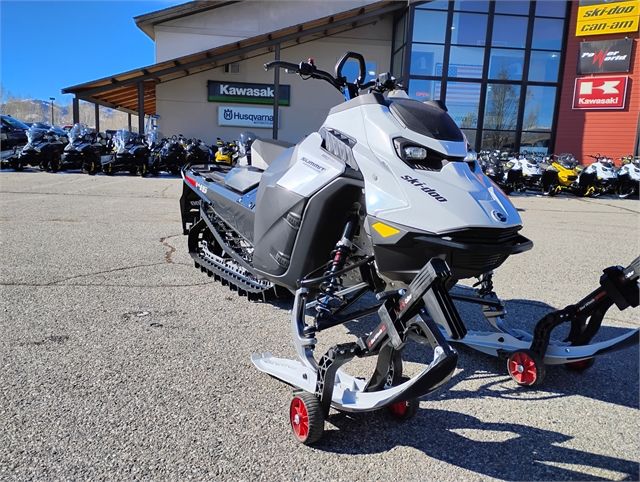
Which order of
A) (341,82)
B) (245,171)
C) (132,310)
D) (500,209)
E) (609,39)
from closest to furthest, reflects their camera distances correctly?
1. (500,209)
2. (341,82)
3. (132,310)
4. (245,171)
5. (609,39)

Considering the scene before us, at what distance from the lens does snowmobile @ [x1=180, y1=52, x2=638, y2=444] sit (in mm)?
2172

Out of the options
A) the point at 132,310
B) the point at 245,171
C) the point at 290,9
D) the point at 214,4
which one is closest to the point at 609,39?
the point at 290,9

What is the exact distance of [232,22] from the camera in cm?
2191

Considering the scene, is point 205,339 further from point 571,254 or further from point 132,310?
point 571,254

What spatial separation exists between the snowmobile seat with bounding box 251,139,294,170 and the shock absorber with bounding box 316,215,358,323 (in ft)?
5.05

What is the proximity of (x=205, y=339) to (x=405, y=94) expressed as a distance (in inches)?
79.5

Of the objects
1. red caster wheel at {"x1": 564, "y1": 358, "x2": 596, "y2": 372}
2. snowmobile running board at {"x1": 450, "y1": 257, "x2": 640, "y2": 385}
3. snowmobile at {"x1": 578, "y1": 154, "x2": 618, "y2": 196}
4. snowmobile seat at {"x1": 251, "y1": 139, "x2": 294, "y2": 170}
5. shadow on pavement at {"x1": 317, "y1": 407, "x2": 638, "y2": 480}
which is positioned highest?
snowmobile seat at {"x1": 251, "y1": 139, "x2": 294, "y2": 170}

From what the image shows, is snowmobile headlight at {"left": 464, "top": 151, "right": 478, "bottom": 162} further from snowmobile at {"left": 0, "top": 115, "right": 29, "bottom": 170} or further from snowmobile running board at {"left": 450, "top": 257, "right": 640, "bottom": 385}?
snowmobile at {"left": 0, "top": 115, "right": 29, "bottom": 170}

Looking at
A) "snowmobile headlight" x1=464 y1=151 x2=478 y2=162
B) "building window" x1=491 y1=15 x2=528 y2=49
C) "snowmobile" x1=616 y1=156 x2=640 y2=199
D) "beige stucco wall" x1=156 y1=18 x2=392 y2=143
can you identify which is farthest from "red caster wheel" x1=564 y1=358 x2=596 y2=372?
"beige stucco wall" x1=156 y1=18 x2=392 y2=143

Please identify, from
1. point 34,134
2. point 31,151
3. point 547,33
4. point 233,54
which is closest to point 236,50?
point 233,54

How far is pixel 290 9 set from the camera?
22.0 meters

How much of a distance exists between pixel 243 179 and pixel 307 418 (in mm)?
2415

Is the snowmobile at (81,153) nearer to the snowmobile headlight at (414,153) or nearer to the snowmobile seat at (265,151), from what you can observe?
the snowmobile seat at (265,151)

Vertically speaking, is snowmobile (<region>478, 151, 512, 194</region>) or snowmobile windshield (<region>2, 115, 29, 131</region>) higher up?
snowmobile windshield (<region>2, 115, 29, 131</region>)
